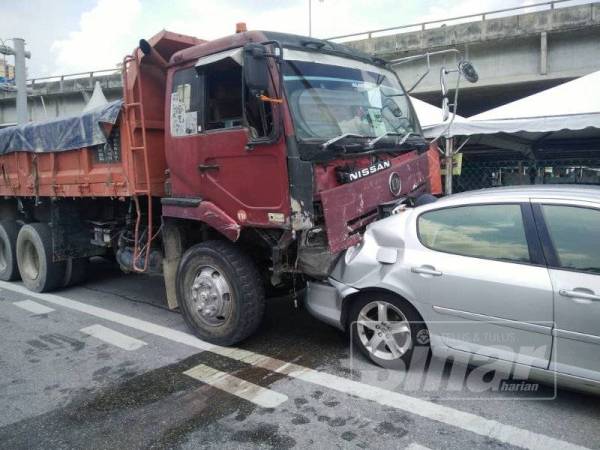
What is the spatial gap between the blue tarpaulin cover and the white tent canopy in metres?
4.94

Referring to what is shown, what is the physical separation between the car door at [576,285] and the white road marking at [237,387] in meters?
1.86

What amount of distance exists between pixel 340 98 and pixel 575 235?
215cm

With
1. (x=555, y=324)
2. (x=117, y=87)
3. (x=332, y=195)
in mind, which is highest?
(x=117, y=87)

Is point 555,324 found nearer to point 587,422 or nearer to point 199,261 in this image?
point 587,422

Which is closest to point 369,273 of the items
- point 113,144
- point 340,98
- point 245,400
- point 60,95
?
point 245,400

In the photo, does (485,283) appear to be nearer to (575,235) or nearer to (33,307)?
(575,235)

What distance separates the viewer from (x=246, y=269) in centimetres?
418

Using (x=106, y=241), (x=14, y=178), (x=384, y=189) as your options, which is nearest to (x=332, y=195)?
(x=384, y=189)

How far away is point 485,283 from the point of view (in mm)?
3141

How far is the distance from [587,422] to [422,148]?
2.74 metres

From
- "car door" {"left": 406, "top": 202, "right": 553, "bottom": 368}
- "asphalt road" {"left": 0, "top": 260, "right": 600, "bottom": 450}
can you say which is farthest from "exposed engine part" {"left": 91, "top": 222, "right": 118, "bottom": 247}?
"car door" {"left": 406, "top": 202, "right": 553, "bottom": 368}

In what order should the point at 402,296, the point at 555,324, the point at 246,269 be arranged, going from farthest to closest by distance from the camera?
the point at 246,269
the point at 402,296
the point at 555,324

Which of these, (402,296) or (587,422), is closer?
(587,422)

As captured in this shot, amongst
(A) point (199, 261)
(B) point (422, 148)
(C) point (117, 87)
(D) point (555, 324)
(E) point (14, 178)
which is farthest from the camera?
(C) point (117, 87)
